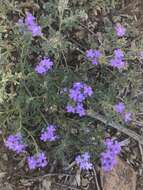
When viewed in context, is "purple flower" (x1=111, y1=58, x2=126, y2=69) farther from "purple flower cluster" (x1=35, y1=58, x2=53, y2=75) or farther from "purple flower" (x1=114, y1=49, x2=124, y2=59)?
"purple flower cluster" (x1=35, y1=58, x2=53, y2=75)

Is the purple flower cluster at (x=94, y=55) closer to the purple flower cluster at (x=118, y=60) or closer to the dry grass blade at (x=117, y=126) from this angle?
the purple flower cluster at (x=118, y=60)

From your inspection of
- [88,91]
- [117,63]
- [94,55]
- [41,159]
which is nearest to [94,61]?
[94,55]

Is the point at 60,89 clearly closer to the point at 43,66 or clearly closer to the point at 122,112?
the point at 43,66

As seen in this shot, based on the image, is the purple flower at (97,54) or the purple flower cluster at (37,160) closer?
the purple flower cluster at (37,160)

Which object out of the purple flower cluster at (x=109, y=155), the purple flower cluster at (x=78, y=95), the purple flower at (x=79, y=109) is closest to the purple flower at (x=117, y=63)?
the purple flower cluster at (x=78, y=95)

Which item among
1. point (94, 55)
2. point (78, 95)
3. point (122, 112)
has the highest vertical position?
point (94, 55)

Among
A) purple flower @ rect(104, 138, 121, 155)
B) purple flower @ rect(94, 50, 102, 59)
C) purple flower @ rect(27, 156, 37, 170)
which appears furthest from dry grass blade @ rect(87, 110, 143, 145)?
purple flower @ rect(27, 156, 37, 170)

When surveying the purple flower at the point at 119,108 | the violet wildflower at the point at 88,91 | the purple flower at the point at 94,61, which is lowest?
the purple flower at the point at 119,108

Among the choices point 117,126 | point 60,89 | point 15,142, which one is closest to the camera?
point 15,142
